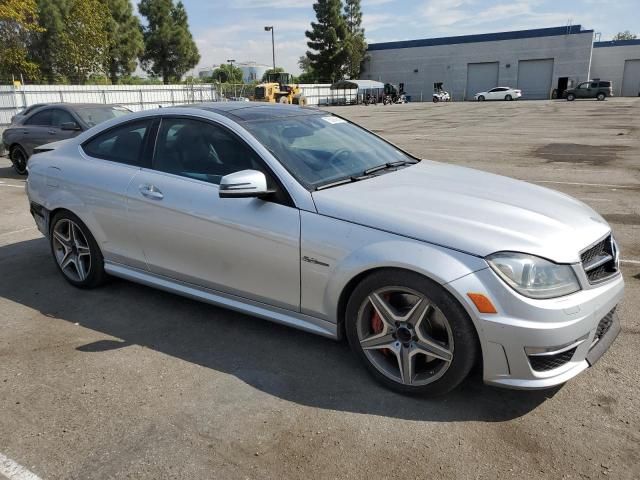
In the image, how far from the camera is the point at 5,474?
8.00 ft

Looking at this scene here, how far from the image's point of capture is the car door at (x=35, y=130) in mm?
10678

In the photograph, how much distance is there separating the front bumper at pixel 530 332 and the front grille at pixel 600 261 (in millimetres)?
133

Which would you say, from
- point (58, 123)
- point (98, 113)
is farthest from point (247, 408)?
point (58, 123)

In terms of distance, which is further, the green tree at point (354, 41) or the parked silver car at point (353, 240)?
the green tree at point (354, 41)

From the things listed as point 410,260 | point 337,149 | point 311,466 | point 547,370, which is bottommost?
point 311,466

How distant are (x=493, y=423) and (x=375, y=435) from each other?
65cm

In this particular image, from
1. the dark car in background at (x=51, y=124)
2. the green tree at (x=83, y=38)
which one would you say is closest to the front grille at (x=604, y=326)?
the dark car in background at (x=51, y=124)

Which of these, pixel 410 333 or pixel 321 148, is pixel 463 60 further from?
pixel 410 333

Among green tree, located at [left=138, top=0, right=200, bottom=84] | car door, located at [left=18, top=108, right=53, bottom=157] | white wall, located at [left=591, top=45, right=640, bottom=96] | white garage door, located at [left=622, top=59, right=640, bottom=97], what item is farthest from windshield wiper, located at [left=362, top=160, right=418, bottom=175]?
white wall, located at [left=591, top=45, right=640, bottom=96]

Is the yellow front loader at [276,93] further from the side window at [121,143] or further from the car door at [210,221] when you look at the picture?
the car door at [210,221]

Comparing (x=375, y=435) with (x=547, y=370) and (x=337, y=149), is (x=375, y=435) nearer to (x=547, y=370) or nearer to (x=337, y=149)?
(x=547, y=370)

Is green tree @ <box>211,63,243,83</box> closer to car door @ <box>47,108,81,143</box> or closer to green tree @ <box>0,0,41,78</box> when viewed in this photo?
green tree @ <box>0,0,41,78</box>

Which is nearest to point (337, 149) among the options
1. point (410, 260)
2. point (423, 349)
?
point (410, 260)

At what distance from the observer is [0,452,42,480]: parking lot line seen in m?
2.41
